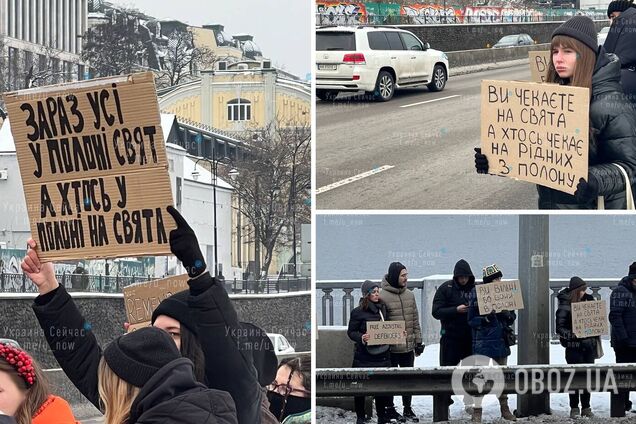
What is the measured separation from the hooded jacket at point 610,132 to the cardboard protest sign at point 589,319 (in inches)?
106

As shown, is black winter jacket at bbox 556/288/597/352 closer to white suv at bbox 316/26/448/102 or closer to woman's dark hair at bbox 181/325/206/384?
white suv at bbox 316/26/448/102

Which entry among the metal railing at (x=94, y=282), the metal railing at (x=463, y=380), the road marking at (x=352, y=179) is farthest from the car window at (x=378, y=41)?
the metal railing at (x=463, y=380)

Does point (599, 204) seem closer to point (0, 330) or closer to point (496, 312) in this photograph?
point (496, 312)

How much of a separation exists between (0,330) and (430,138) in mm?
4929

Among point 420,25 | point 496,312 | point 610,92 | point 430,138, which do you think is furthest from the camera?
point 420,25

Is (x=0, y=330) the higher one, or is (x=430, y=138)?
(x=430, y=138)

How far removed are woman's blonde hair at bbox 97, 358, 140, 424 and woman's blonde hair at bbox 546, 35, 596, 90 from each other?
2.85 metres

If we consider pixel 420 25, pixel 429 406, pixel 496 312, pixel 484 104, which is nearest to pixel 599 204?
pixel 484 104

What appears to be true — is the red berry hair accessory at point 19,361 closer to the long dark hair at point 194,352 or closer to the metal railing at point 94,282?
the long dark hair at point 194,352

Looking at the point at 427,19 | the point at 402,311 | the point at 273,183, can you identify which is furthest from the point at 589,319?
the point at 427,19

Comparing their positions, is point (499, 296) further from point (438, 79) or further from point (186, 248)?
point (438, 79)

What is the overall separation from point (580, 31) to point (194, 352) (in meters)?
2.41

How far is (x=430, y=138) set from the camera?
459 inches

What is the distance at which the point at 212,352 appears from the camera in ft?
13.3
